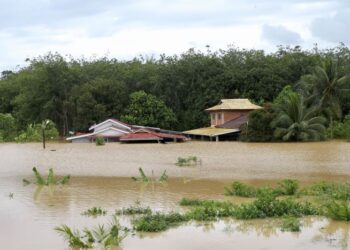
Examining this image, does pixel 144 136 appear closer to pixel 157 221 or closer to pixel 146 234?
pixel 157 221

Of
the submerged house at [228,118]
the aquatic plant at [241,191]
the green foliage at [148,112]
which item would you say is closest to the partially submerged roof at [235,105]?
the submerged house at [228,118]

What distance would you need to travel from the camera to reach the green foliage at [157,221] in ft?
38.1

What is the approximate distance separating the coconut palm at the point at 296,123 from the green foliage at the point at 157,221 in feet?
95.2

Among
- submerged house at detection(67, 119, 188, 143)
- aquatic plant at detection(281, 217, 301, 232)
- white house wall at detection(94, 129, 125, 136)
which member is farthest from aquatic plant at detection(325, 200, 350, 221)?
white house wall at detection(94, 129, 125, 136)

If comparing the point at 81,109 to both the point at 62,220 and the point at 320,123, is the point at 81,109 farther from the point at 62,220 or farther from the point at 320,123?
the point at 62,220

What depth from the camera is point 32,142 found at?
4959 cm

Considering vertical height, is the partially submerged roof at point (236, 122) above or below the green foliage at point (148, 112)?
below

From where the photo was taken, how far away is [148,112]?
52750 millimetres

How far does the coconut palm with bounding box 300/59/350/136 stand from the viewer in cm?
4153

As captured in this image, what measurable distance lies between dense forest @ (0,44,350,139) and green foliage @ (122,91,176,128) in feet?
A: 1.63

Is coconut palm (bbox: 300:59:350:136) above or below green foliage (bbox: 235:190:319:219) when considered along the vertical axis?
above

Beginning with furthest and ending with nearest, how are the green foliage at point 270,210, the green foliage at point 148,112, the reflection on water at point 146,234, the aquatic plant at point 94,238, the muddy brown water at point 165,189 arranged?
the green foliage at point 148,112 < the green foliage at point 270,210 < the muddy brown water at point 165,189 < the reflection on water at point 146,234 < the aquatic plant at point 94,238

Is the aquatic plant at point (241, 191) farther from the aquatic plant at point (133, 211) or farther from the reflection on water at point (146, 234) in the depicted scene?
the aquatic plant at point (133, 211)

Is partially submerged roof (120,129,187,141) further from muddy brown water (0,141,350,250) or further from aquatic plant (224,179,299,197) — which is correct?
aquatic plant (224,179,299,197)
